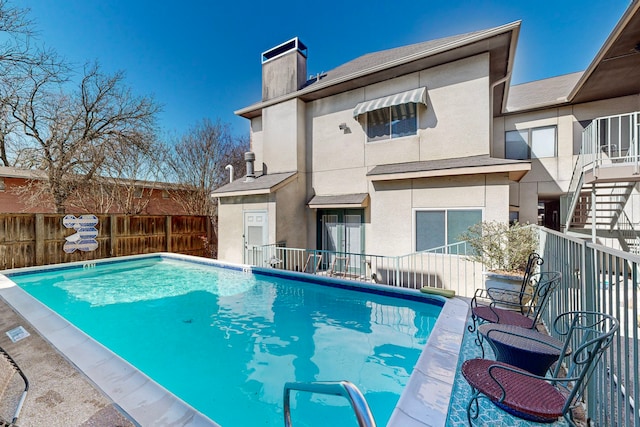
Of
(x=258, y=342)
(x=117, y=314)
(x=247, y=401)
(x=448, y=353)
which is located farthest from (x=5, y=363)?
(x=448, y=353)

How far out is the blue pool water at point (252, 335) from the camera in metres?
4.07

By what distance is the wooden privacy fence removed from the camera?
36.8 feet

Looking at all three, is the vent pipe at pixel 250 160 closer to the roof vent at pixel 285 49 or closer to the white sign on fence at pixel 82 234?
the roof vent at pixel 285 49

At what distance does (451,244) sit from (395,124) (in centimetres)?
480

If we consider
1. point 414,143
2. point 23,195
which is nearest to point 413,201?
point 414,143

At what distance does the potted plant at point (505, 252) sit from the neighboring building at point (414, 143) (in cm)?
136

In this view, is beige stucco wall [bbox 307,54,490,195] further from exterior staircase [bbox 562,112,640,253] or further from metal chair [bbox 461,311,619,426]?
metal chair [bbox 461,311,619,426]

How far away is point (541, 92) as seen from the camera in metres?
12.3

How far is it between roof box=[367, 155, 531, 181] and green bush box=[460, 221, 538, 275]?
5.57 ft

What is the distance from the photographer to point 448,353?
4027mm

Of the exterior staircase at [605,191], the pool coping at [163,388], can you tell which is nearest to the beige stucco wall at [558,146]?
the exterior staircase at [605,191]

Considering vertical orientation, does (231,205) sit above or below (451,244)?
above

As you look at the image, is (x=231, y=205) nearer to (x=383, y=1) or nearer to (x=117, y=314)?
(x=117, y=314)

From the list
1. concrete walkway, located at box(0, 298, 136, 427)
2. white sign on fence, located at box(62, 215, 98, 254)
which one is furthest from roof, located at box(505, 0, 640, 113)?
white sign on fence, located at box(62, 215, 98, 254)
